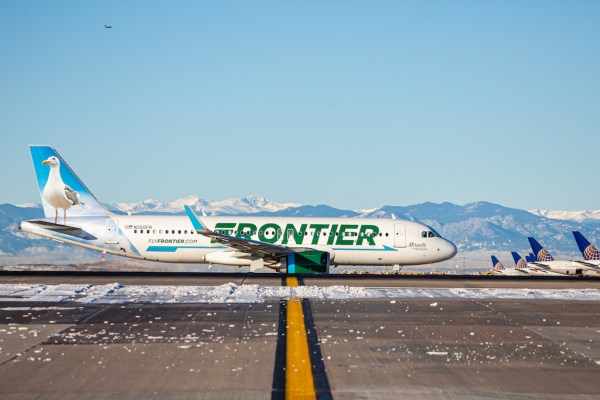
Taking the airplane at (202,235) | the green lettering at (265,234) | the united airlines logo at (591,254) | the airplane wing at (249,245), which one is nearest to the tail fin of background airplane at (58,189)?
the airplane at (202,235)

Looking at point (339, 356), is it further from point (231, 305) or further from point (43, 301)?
A: point (43, 301)

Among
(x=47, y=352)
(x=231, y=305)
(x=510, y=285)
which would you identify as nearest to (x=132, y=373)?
(x=47, y=352)

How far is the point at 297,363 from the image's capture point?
475 inches

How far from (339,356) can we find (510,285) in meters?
19.4

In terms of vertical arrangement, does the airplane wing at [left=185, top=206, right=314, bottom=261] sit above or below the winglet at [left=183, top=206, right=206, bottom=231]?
below

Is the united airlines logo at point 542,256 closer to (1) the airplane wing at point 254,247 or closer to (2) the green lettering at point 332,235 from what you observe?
(2) the green lettering at point 332,235

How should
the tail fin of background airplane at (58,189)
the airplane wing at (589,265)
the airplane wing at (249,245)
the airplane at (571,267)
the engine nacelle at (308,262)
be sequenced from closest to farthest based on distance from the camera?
1. the airplane wing at (249,245)
2. the engine nacelle at (308,262)
3. the tail fin of background airplane at (58,189)
4. the airplane wing at (589,265)
5. the airplane at (571,267)

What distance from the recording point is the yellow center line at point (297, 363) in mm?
10172

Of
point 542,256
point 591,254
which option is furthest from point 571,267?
point 542,256

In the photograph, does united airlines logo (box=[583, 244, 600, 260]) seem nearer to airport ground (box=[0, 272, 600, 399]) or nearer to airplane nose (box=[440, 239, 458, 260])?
airplane nose (box=[440, 239, 458, 260])

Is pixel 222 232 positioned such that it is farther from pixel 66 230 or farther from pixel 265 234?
pixel 66 230

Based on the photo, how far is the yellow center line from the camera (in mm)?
10172

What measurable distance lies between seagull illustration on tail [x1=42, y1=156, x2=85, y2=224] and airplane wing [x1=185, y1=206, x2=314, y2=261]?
764 centimetres

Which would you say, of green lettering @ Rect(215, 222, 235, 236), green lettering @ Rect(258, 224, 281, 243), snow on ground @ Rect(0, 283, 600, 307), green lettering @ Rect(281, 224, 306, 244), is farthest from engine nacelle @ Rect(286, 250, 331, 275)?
snow on ground @ Rect(0, 283, 600, 307)
